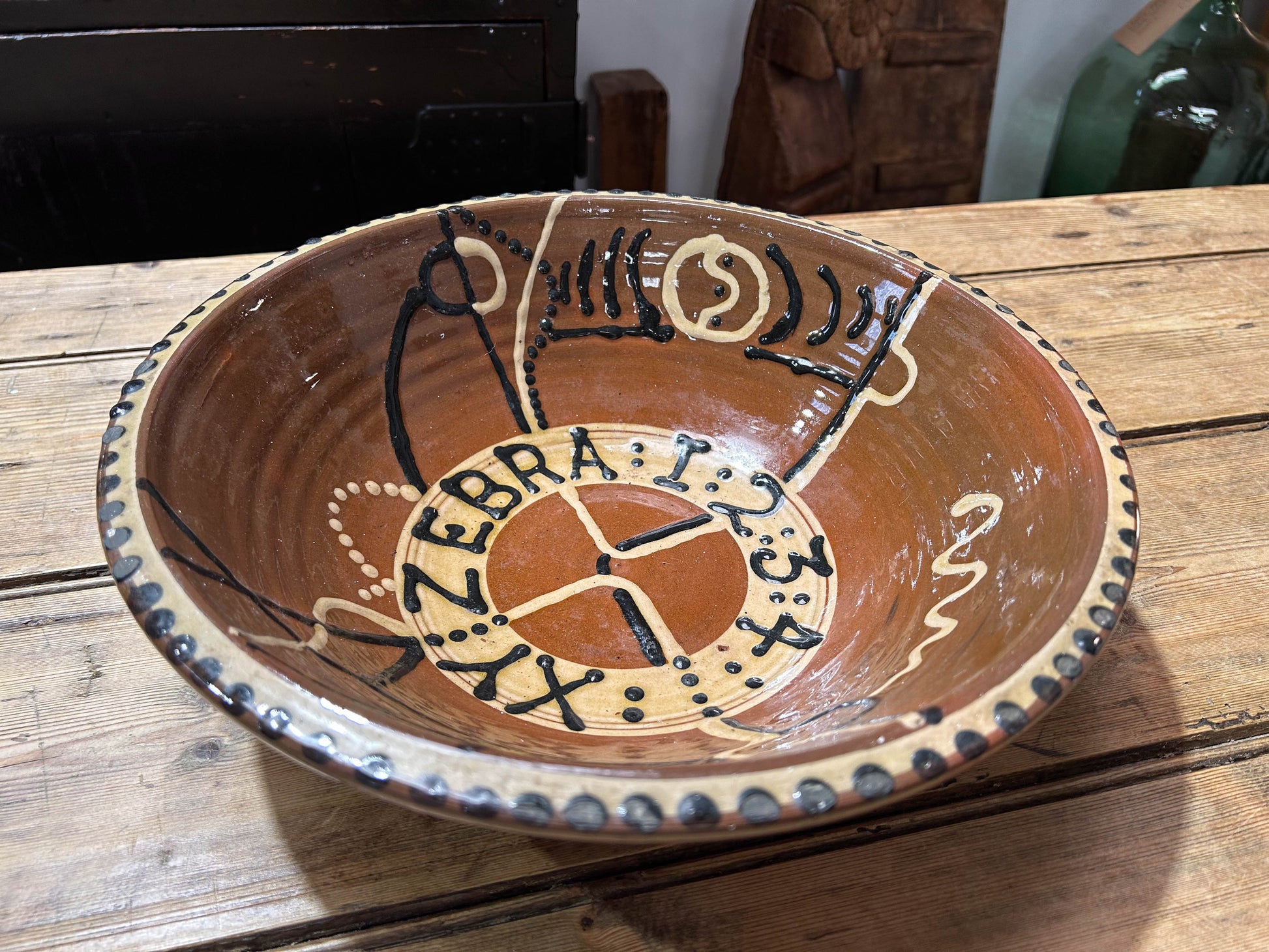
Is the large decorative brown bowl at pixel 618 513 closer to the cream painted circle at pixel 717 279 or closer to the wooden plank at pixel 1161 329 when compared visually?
the cream painted circle at pixel 717 279

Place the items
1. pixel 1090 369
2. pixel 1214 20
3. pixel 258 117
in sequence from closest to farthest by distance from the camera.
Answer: pixel 1090 369 → pixel 258 117 → pixel 1214 20

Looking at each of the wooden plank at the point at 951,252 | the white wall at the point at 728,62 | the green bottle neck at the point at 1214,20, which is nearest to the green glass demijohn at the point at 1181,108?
the green bottle neck at the point at 1214,20

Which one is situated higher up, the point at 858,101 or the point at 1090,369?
the point at 858,101

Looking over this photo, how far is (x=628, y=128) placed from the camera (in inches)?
65.0

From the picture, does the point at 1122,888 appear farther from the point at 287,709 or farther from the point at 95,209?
the point at 95,209

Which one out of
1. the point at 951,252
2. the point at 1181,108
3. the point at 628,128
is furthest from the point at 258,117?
the point at 1181,108

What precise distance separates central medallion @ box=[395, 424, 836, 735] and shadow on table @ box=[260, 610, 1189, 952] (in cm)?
10

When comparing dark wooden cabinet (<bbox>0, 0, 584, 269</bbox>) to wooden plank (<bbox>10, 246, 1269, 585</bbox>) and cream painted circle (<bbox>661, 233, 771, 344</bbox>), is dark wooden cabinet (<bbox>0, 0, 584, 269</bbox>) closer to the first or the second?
wooden plank (<bbox>10, 246, 1269, 585</bbox>)

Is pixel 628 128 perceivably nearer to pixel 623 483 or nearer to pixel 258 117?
pixel 258 117

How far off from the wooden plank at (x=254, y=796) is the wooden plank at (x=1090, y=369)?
0.11m

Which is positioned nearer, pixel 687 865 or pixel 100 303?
pixel 687 865

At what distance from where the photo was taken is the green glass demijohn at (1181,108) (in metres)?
1.62

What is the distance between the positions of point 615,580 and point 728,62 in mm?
1375

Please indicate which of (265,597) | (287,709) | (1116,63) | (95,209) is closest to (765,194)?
(1116,63)
